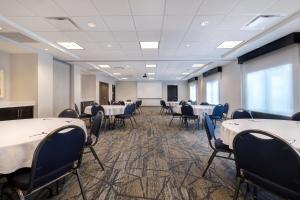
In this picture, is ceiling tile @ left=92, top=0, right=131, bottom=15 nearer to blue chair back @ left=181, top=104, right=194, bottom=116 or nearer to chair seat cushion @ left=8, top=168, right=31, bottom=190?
chair seat cushion @ left=8, top=168, right=31, bottom=190

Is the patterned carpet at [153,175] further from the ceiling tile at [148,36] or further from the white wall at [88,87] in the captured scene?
the white wall at [88,87]

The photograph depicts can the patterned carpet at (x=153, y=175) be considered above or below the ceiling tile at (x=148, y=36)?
below

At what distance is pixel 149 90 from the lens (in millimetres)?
17656

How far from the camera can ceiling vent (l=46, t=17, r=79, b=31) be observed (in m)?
3.55

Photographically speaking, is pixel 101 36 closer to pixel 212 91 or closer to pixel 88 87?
pixel 88 87

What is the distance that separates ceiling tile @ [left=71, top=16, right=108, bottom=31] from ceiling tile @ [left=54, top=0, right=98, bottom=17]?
0.17 meters

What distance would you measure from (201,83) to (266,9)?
995cm

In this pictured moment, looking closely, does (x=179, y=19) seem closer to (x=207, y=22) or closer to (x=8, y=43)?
(x=207, y=22)

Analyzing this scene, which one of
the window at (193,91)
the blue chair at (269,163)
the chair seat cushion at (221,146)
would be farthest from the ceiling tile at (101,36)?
the window at (193,91)

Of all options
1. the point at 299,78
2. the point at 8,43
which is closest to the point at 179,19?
the point at 299,78

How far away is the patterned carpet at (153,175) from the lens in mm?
2041

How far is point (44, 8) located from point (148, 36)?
2436 millimetres

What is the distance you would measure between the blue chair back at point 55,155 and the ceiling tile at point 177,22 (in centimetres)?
306

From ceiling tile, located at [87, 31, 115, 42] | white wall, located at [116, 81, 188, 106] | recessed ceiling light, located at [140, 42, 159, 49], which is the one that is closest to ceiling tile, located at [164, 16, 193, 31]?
recessed ceiling light, located at [140, 42, 159, 49]
